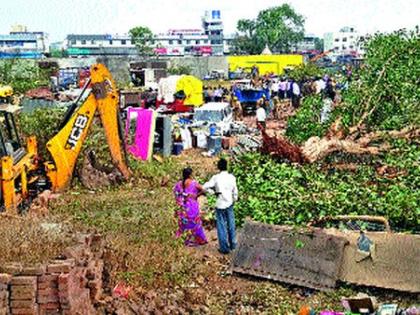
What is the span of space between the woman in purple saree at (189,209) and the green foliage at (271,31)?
10922cm

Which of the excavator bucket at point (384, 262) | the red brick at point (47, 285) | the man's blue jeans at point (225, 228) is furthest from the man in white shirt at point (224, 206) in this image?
the red brick at point (47, 285)

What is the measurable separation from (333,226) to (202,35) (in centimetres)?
14934

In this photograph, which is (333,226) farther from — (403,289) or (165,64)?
(165,64)

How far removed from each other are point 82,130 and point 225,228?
212 inches

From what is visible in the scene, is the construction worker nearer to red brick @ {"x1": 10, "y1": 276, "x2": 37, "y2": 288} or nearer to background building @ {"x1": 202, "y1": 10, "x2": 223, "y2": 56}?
red brick @ {"x1": 10, "y1": 276, "x2": 37, "y2": 288}

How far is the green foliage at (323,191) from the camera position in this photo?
1089 cm

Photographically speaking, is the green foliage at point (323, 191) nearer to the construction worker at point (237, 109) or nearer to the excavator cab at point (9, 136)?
the excavator cab at point (9, 136)

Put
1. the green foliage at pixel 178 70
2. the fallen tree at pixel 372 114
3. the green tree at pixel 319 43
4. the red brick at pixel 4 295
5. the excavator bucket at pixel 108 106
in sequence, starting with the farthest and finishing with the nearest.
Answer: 1. the green tree at pixel 319 43
2. the green foliage at pixel 178 70
3. the fallen tree at pixel 372 114
4. the excavator bucket at pixel 108 106
5. the red brick at pixel 4 295

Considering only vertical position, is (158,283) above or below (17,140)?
below

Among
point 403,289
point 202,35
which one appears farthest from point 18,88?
point 202,35

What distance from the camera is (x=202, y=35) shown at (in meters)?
157

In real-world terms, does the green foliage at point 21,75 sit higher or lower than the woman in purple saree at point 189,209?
higher

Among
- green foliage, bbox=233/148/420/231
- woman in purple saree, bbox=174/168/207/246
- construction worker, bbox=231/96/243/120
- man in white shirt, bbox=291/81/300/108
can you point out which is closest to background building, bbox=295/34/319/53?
man in white shirt, bbox=291/81/300/108

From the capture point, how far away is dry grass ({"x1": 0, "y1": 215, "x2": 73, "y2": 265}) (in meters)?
7.01
